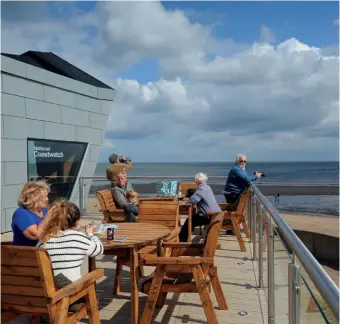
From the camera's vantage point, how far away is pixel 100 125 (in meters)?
10.3

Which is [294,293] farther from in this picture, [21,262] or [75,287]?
[21,262]

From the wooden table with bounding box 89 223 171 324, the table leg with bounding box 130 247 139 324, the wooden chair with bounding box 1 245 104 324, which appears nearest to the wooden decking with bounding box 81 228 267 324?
the table leg with bounding box 130 247 139 324

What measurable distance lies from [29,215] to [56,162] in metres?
5.71

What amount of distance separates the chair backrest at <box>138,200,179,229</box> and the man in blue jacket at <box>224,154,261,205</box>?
86.4 inches

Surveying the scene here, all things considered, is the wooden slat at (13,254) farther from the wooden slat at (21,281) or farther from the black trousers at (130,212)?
the black trousers at (130,212)

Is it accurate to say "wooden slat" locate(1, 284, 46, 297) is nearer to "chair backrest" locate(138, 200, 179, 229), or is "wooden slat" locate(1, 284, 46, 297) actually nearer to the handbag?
"chair backrest" locate(138, 200, 179, 229)

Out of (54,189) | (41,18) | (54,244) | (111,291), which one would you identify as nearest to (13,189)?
(54,189)

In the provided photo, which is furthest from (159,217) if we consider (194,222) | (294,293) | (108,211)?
(294,293)

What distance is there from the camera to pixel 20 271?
8.73 feet

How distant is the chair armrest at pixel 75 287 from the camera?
8.73ft

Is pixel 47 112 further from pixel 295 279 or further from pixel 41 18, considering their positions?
pixel 295 279

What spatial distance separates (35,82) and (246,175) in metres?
4.33

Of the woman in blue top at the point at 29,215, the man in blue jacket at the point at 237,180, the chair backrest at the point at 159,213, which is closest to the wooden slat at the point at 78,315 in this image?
the woman in blue top at the point at 29,215

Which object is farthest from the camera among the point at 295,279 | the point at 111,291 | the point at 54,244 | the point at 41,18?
the point at 41,18
